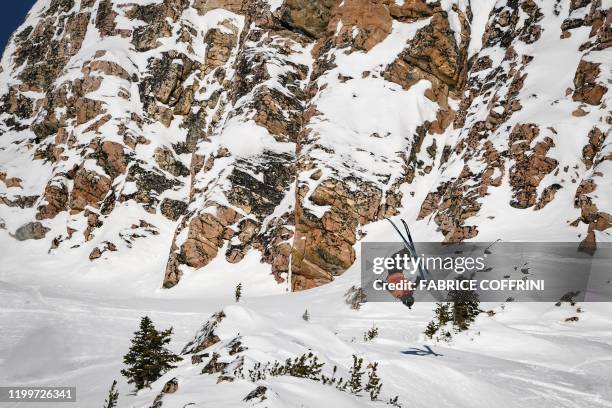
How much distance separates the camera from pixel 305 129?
1587 inches

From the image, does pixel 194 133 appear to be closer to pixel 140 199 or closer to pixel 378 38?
pixel 140 199

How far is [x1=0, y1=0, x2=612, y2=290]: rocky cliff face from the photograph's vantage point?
96.7 ft

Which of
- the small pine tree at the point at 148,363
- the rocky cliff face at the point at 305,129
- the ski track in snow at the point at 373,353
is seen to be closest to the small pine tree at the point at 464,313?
the ski track in snow at the point at 373,353

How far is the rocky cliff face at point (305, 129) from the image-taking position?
29.5m

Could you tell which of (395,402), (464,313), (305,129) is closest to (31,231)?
(305,129)

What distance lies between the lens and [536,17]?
39375 millimetres

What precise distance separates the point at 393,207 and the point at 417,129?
8607 mm

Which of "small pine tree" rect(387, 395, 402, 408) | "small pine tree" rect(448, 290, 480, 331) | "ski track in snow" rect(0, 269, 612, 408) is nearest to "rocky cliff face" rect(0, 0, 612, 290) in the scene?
"ski track in snow" rect(0, 269, 612, 408)

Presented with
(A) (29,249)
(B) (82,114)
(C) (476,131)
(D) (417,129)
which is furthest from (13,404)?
(B) (82,114)

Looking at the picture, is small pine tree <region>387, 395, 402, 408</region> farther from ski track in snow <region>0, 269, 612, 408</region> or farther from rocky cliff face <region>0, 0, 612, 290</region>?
rocky cliff face <region>0, 0, 612, 290</region>

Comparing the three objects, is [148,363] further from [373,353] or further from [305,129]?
[305,129]

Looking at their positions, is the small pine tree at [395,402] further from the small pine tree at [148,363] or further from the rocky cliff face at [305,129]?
the rocky cliff face at [305,129]

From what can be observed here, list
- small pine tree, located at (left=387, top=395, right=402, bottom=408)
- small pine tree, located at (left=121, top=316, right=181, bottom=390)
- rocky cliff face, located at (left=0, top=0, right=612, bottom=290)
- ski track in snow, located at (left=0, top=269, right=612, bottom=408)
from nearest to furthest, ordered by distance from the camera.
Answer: small pine tree, located at (left=387, top=395, right=402, bottom=408)
ski track in snow, located at (left=0, top=269, right=612, bottom=408)
small pine tree, located at (left=121, top=316, right=181, bottom=390)
rocky cliff face, located at (left=0, top=0, right=612, bottom=290)

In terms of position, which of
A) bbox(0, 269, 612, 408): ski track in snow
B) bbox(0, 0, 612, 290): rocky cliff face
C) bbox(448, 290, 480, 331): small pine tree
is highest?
bbox(0, 0, 612, 290): rocky cliff face
